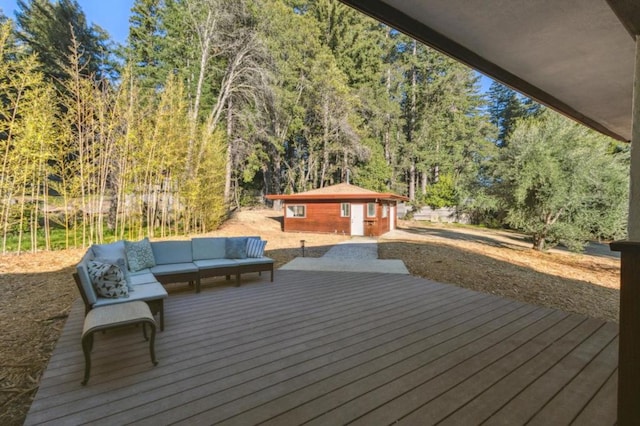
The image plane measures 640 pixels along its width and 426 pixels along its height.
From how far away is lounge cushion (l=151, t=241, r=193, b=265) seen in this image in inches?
170

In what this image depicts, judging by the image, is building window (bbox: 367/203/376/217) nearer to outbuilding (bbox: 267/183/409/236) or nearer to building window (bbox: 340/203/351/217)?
outbuilding (bbox: 267/183/409/236)

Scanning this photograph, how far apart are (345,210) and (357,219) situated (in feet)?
2.23

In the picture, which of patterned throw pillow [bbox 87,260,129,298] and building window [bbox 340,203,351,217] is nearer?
patterned throw pillow [bbox 87,260,129,298]

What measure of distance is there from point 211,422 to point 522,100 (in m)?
33.7

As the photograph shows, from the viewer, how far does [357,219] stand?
41.4 feet

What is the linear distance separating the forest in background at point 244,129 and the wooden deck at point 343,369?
5.17 metres

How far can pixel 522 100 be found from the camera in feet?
86.1

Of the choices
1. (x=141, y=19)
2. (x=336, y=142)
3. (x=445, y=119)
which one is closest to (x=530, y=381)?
(x=336, y=142)

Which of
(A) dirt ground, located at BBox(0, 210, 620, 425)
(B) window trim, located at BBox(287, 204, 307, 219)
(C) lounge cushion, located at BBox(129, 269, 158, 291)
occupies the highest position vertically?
(B) window trim, located at BBox(287, 204, 307, 219)

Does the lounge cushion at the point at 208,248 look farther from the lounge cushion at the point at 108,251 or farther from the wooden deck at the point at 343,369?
the wooden deck at the point at 343,369

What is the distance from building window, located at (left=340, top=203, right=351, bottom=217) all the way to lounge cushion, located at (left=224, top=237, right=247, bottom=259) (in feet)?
26.7

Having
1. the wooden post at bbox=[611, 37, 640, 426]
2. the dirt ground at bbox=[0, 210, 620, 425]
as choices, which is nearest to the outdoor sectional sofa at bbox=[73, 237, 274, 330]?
the dirt ground at bbox=[0, 210, 620, 425]

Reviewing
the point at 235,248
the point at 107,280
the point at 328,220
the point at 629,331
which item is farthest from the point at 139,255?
the point at 328,220

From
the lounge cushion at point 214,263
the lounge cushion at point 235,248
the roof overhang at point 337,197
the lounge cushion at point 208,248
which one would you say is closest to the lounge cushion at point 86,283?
the lounge cushion at point 214,263
